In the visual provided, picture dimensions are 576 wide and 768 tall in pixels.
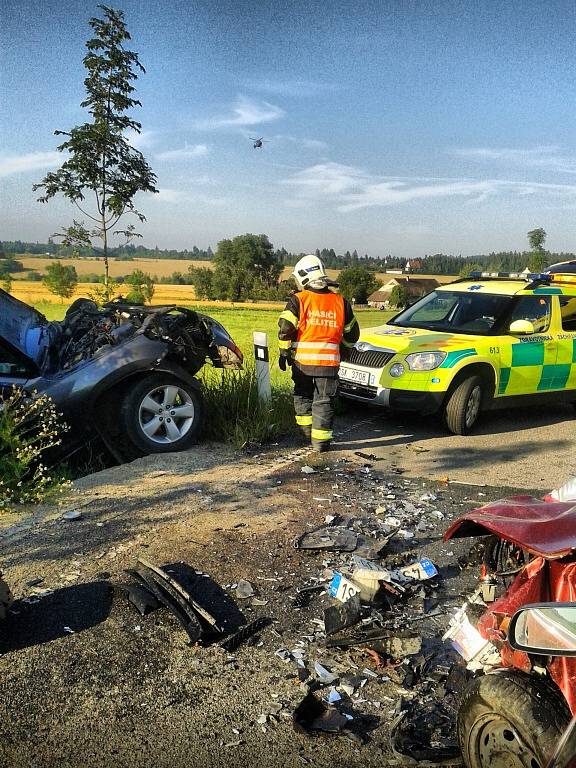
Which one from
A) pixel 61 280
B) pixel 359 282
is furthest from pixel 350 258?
pixel 61 280

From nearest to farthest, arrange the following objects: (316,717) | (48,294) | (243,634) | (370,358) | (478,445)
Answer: (316,717) → (243,634) → (478,445) → (370,358) → (48,294)

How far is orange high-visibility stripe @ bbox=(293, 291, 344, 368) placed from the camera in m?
6.83

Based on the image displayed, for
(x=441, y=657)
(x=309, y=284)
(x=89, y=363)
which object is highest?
(x=309, y=284)

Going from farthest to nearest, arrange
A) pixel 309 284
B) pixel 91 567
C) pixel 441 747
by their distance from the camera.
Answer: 1. pixel 309 284
2. pixel 91 567
3. pixel 441 747

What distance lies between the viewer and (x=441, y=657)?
3.27 m

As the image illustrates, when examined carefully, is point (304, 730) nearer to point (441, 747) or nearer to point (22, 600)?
point (441, 747)

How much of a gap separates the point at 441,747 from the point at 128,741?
124 cm

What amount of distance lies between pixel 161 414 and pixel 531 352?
4.74 metres

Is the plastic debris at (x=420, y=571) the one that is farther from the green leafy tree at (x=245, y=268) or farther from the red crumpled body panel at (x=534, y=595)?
the green leafy tree at (x=245, y=268)

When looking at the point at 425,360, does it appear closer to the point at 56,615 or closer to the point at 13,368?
the point at 13,368

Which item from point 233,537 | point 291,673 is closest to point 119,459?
point 233,537

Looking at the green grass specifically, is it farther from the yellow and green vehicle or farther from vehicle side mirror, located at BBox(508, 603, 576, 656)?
vehicle side mirror, located at BBox(508, 603, 576, 656)

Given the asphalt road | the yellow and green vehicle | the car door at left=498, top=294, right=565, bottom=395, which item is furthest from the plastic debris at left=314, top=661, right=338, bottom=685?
the car door at left=498, top=294, right=565, bottom=395

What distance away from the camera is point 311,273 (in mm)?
6832
